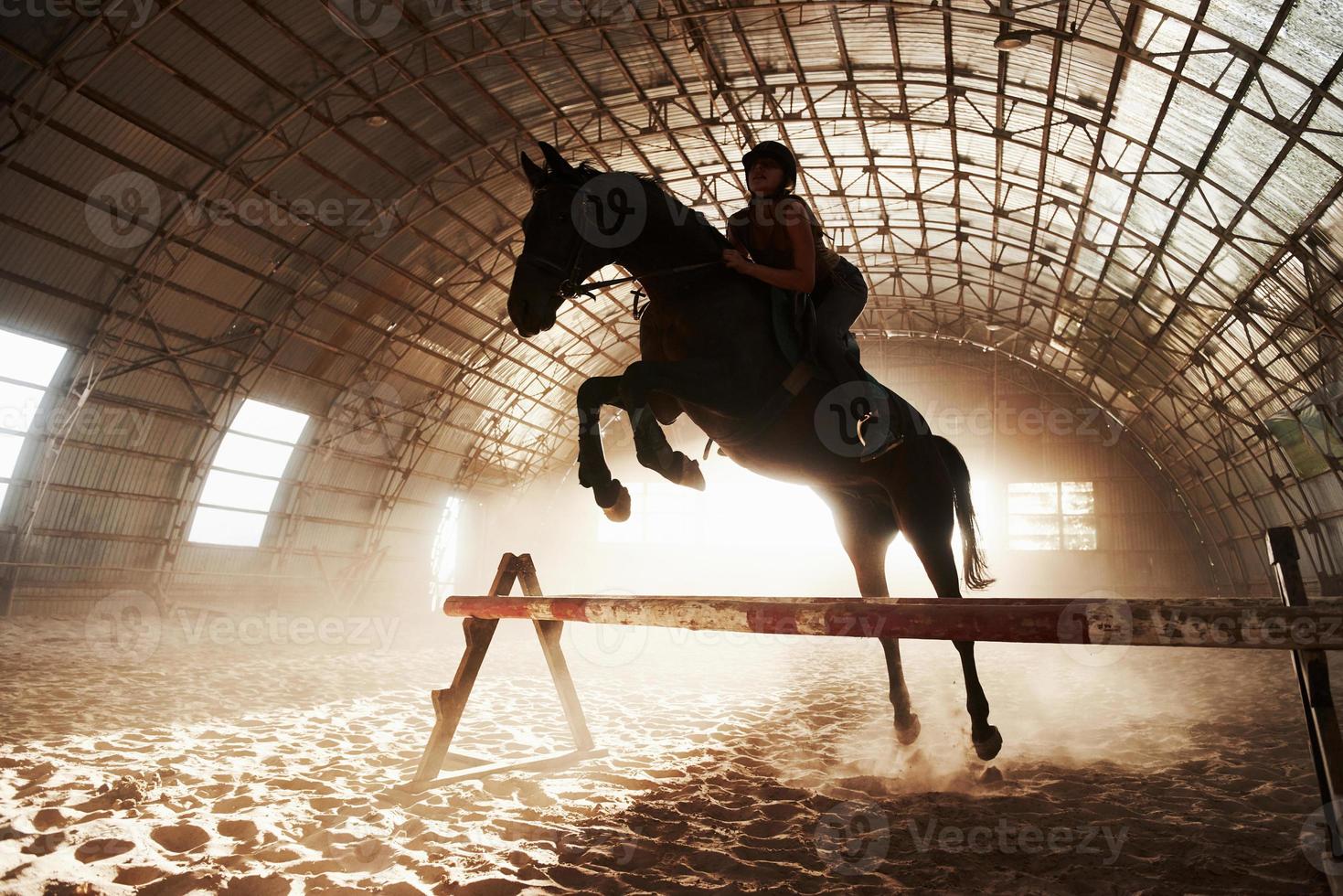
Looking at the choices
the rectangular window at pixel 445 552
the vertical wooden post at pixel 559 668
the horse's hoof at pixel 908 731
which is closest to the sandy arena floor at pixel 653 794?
the horse's hoof at pixel 908 731

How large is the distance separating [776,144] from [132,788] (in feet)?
19.1

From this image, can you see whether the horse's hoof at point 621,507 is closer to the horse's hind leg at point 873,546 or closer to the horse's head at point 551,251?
the horse's head at point 551,251

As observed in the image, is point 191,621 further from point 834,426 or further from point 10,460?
point 834,426

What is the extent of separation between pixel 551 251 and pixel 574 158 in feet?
55.7

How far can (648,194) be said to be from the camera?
181 inches

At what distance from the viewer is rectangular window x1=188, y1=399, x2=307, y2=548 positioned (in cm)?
2102

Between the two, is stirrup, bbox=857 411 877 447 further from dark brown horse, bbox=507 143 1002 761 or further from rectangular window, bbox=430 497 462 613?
rectangular window, bbox=430 497 462 613

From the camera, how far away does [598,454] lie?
442 centimetres

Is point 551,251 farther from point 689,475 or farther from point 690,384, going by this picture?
point 689,475

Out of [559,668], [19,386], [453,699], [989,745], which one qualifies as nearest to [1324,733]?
[989,745]

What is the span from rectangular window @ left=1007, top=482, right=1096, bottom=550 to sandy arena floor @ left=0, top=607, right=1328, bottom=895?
67.2 feet

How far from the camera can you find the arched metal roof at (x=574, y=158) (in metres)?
13.4

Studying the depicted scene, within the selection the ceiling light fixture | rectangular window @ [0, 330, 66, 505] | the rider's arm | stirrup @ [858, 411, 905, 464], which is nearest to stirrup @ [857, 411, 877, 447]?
stirrup @ [858, 411, 905, 464]

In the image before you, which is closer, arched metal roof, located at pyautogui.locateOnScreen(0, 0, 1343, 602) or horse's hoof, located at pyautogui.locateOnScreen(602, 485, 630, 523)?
horse's hoof, located at pyautogui.locateOnScreen(602, 485, 630, 523)
